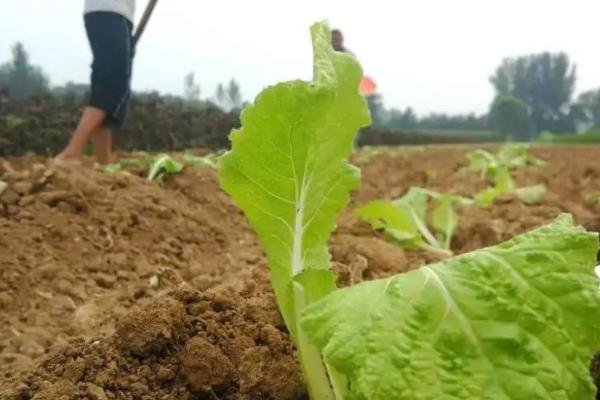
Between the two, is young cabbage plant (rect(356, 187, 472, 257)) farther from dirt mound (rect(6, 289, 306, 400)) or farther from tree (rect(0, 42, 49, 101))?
tree (rect(0, 42, 49, 101))

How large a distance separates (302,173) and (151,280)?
57.8 inches

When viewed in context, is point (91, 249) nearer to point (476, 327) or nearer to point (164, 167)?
point (164, 167)

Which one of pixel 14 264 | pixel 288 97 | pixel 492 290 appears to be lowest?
pixel 14 264

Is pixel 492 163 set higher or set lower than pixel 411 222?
lower

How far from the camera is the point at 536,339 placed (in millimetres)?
1062

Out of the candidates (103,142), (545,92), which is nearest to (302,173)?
(103,142)

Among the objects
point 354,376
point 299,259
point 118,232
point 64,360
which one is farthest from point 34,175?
point 354,376

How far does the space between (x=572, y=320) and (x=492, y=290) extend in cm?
11

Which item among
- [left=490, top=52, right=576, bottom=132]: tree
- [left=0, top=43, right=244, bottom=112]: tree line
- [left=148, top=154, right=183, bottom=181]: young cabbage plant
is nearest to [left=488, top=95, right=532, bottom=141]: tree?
[left=490, top=52, right=576, bottom=132]: tree

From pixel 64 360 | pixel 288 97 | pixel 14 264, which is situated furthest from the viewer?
pixel 14 264

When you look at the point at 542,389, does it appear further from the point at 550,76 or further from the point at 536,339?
the point at 550,76

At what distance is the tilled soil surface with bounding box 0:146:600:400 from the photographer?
1.46m

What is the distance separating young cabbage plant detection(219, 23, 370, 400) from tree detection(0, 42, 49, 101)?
Result: 12.4 m

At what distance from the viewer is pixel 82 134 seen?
5562mm
